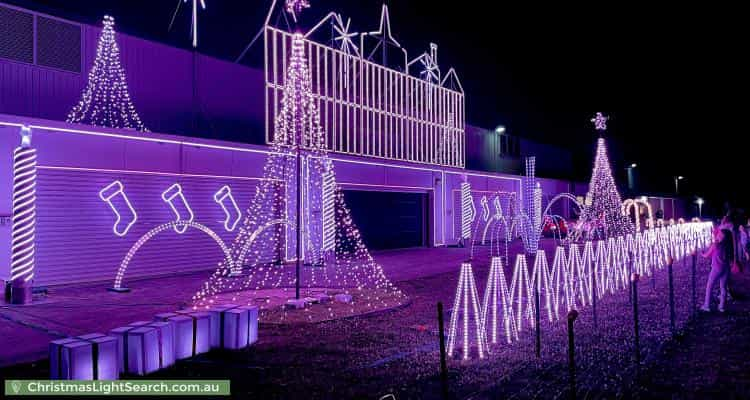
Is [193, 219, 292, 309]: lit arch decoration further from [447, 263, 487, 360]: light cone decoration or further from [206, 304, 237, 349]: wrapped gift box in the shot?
[447, 263, 487, 360]: light cone decoration

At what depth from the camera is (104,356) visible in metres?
5.60

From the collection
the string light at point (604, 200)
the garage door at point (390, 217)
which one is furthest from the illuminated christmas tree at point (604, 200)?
the garage door at point (390, 217)

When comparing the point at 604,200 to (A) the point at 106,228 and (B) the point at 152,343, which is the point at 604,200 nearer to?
(A) the point at 106,228

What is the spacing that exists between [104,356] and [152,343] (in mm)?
550

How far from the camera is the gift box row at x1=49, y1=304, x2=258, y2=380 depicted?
214 inches

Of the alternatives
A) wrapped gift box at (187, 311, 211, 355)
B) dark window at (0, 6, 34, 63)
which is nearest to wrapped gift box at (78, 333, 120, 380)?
wrapped gift box at (187, 311, 211, 355)

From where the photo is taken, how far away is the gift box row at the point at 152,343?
5445mm

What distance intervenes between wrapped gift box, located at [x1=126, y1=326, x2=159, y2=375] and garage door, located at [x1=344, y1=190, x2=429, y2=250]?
49.5ft

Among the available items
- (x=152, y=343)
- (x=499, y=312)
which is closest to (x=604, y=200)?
(x=499, y=312)

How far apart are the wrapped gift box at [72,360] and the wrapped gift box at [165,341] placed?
2.67 feet

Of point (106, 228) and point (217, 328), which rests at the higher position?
point (106, 228)

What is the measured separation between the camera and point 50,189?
12430 mm

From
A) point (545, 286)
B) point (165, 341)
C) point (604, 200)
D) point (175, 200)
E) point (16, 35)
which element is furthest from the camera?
point (604, 200)

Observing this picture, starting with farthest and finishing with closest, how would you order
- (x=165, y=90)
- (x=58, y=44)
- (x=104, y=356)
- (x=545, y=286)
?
(x=165, y=90) → (x=58, y=44) → (x=545, y=286) → (x=104, y=356)
